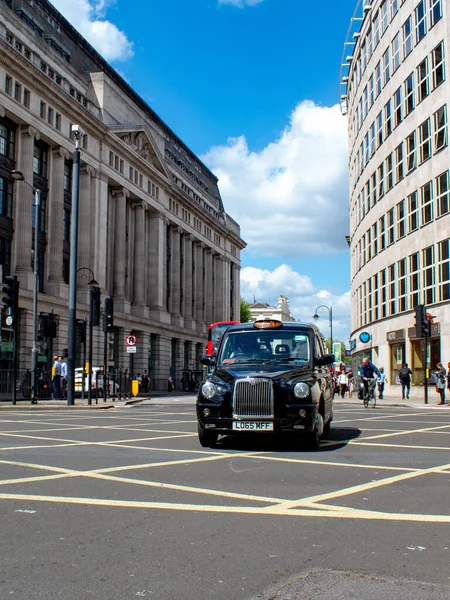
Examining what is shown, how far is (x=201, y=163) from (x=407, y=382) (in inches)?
2646

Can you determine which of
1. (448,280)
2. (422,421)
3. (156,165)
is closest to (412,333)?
(448,280)

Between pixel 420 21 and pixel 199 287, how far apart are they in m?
52.6

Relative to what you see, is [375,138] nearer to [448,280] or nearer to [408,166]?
[408,166]

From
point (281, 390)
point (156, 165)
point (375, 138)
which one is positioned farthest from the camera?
point (156, 165)

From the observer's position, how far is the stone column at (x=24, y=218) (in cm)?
4153

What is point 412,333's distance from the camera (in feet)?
116

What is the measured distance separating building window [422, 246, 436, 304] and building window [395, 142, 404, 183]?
6.20m

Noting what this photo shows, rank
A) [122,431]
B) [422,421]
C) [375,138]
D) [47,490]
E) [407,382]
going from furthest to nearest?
[375,138]
[407,382]
[422,421]
[122,431]
[47,490]

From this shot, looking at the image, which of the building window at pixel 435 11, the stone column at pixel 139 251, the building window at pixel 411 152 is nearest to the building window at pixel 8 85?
the stone column at pixel 139 251

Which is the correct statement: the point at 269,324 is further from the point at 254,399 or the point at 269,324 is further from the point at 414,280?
the point at 414,280

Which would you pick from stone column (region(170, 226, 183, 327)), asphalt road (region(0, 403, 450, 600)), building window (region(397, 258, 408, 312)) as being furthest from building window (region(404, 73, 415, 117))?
stone column (region(170, 226, 183, 327))

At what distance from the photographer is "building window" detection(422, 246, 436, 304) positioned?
33.3 metres

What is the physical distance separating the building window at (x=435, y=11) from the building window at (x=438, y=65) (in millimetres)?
1510

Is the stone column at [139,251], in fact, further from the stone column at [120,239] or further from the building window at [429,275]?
the building window at [429,275]
